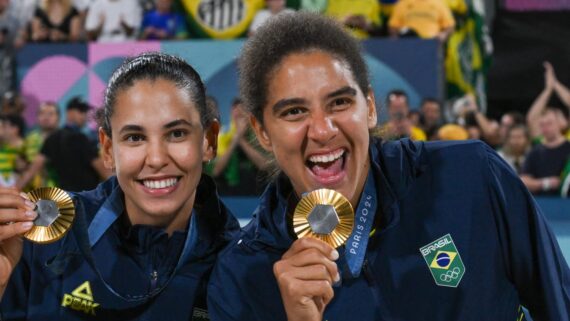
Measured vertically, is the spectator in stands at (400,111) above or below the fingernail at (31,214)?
below

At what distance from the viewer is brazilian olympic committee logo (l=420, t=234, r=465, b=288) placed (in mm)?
2951

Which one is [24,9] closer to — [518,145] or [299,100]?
[518,145]

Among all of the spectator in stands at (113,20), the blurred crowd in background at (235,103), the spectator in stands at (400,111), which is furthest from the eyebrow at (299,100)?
the spectator in stands at (113,20)

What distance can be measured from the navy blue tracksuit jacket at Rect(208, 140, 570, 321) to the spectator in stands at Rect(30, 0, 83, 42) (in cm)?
778

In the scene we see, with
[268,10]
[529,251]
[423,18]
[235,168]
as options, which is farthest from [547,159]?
[529,251]

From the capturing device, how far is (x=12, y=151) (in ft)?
30.5

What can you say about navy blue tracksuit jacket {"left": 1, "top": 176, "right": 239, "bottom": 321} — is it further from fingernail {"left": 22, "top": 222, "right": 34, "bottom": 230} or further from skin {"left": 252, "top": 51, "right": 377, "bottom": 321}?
skin {"left": 252, "top": 51, "right": 377, "bottom": 321}

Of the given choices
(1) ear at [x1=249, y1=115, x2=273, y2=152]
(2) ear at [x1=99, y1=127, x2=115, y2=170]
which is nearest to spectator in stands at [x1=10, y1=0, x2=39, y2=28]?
(2) ear at [x1=99, y1=127, x2=115, y2=170]

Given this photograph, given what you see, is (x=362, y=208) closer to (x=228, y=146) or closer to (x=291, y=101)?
(x=291, y=101)

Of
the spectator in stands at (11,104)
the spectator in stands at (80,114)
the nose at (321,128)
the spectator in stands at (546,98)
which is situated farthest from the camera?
the spectator in stands at (546,98)

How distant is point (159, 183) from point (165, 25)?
712cm

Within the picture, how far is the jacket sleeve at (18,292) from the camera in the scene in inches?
131

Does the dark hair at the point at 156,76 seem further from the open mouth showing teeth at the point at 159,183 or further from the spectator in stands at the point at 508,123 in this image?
the spectator in stands at the point at 508,123

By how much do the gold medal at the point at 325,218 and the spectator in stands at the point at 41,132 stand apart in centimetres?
635
